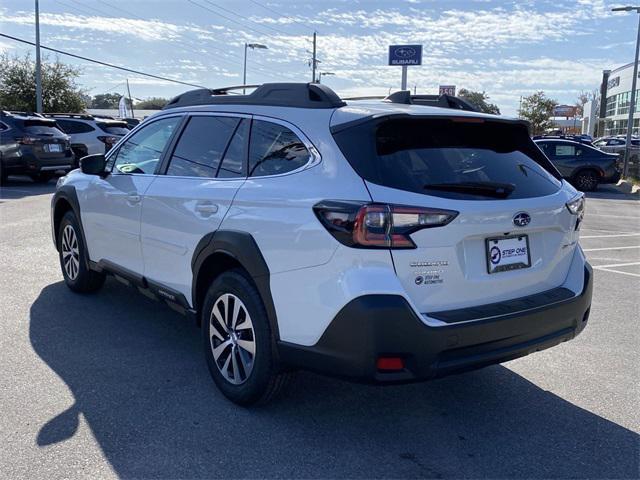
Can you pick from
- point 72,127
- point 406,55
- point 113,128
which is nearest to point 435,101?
point 72,127

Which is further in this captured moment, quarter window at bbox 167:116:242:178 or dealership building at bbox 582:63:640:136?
dealership building at bbox 582:63:640:136

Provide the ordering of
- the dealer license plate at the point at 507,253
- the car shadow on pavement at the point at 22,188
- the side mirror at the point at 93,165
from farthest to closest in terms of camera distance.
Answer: the car shadow on pavement at the point at 22,188 → the side mirror at the point at 93,165 → the dealer license plate at the point at 507,253

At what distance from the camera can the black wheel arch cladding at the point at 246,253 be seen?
336cm

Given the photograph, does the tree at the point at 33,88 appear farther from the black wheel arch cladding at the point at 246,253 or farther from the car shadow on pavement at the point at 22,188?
the black wheel arch cladding at the point at 246,253

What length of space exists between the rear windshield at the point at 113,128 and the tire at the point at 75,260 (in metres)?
14.9

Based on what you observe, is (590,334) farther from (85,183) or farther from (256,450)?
(85,183)

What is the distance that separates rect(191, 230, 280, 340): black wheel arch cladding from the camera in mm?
3363

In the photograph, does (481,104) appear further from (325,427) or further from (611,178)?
(325,427)

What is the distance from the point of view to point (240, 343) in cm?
367

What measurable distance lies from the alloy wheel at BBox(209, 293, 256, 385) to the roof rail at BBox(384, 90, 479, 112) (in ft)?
5.60

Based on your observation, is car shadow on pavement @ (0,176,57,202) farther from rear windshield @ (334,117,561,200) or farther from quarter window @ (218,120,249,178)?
rear windshield @ (334,117,561,200)

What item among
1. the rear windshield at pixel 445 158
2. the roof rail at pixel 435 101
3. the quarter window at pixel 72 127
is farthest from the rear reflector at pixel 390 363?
the quarter window at pixel 72 127

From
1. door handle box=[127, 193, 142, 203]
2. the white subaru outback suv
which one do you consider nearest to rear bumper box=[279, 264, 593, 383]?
the white subaru outback suv

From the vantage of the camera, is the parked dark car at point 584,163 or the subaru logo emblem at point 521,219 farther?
the parked dark car at point 584,163
